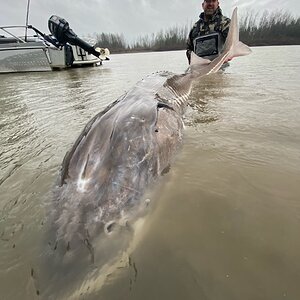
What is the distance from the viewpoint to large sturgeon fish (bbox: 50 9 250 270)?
3.47 ft

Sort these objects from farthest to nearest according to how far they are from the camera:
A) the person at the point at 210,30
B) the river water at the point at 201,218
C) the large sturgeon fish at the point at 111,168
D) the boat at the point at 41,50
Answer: the boat at the point at 41,50, the person at the point at 210,30, the large sturgeon fish at the point at 111,168, the river water at the point at 201,218

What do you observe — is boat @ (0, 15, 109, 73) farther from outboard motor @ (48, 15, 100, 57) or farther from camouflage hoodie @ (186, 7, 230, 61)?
camouflage hoodie @ (186, 7, 230, 61)

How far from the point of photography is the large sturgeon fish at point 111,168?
41.7 inches

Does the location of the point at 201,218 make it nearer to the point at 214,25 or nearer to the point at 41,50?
the point at 214,25

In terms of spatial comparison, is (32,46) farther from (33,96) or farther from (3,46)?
(33,96)

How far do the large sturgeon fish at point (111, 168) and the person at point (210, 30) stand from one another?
4773 millimetres

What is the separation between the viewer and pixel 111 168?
1237mm

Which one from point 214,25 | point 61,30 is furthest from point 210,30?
point 61,30

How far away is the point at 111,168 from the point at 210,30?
→ 18.7 feet

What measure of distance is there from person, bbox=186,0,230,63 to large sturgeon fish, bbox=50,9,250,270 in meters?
4.77

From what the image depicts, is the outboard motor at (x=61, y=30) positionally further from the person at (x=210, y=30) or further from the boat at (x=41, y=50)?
the person at (x=210, y=30)

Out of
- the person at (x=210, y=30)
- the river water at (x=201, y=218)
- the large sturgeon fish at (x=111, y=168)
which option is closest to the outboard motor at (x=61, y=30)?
the person at (x=210, y=30)

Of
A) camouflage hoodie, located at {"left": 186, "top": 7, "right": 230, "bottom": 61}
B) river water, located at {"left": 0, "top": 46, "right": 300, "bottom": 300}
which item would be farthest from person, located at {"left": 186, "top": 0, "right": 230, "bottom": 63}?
river water, located at {"left": 0, "top": 46, "right": 300, "bottom": 300}

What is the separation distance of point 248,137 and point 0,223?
1.81 meters
